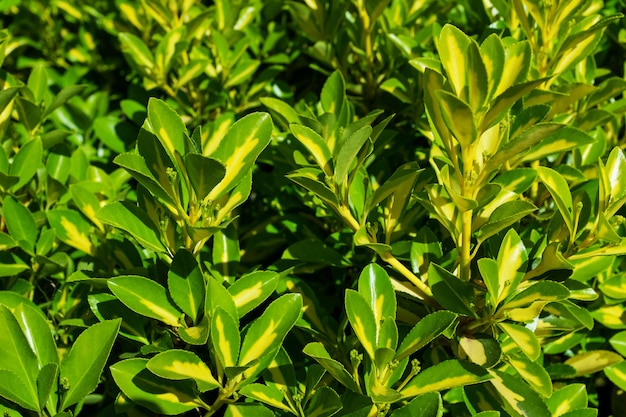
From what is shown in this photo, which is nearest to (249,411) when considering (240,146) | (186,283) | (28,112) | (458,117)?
(186,283)

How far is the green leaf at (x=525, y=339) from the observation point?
3.68 ft

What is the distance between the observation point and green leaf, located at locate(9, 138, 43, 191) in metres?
1.56

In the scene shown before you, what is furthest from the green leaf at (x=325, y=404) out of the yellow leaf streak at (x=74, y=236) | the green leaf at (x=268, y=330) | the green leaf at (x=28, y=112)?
the green leaf at (x=28, y=112)

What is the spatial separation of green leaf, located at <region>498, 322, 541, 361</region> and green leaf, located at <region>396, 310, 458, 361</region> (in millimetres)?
129

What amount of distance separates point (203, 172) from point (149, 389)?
0.40m

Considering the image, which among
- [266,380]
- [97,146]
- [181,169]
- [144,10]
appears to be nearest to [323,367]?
[266,380]

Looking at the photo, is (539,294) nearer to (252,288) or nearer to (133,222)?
(252,288)

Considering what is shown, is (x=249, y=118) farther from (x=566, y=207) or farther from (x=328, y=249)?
(x=566, y=207)

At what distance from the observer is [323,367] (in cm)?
113

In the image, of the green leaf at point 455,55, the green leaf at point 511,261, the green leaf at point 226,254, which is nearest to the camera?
the green leaf at point 455,55

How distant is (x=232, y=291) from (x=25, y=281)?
1.95 ft

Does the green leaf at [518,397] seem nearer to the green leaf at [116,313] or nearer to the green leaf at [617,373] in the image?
the green leaf at [617,373]

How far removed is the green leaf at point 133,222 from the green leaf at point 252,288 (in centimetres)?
16

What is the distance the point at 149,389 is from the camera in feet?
3.80
